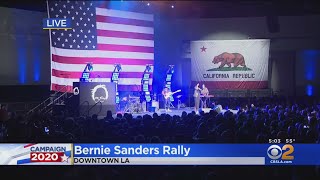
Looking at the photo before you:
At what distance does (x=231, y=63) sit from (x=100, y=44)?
6.49 metres

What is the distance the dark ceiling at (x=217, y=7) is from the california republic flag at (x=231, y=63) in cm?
165

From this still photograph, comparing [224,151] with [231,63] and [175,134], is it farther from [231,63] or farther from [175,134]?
[231,63]

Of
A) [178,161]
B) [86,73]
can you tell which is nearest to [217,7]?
[86,73]

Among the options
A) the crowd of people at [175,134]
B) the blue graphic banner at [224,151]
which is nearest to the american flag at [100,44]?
the crowd of people at [175,134]

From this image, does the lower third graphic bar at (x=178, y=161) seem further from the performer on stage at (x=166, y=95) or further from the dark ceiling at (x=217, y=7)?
the performer on stage at (x=166, y=95)

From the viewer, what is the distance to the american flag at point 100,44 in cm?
1299

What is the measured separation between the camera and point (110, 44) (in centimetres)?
1430

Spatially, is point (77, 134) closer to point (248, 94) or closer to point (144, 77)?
point (144, 77)

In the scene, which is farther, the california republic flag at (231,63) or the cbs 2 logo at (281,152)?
the california republic flag at (231,63)

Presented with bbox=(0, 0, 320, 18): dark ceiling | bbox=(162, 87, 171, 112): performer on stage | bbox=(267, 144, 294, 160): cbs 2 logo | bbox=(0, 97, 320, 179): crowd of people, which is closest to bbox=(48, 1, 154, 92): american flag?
bbox=(0, 0, 320, 18): dark ceiling

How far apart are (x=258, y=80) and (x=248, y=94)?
2.60 ft

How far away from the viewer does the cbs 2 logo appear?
5.50 m

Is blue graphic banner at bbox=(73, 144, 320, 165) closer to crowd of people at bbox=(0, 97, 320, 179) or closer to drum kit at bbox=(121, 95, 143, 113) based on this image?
crowd of people at bbox=(0, 97, 320, 179)

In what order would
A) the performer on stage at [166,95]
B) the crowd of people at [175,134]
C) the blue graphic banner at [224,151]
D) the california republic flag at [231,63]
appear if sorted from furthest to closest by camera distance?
the california republic flag at [231,63]
the performer on stage at [166,95]
the blue graphic banner at [224,151]
the crowd of people at [175,134]
